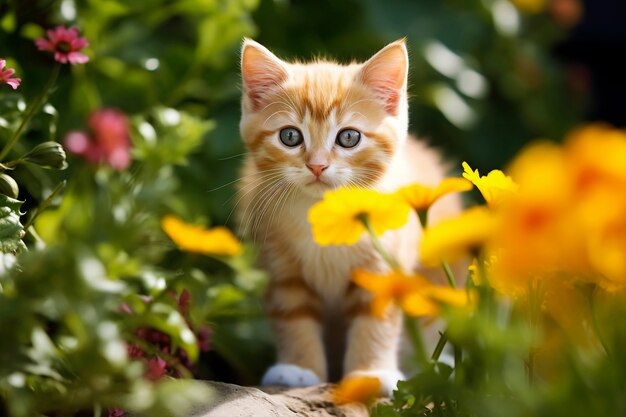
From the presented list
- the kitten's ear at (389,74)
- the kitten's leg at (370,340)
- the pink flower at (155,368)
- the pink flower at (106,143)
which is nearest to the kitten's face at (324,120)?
Result: the kitten's ear at (389,74)

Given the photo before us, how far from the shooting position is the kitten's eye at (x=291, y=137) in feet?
5.54

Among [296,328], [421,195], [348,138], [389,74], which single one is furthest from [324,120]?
[421,195]

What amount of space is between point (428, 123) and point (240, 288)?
5.25 feet

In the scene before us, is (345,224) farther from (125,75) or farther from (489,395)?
(125,75)

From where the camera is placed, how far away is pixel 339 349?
1923 millimetres

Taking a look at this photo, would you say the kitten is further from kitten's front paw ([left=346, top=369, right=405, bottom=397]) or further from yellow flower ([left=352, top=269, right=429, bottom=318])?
yellow flower ([left=352, top=269, right=429, bottom=318])

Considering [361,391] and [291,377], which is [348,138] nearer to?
[291,377]

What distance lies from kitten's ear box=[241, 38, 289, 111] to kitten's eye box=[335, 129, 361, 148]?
175mm

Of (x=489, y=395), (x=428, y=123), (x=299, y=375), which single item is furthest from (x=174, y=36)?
(x=489, y=395)

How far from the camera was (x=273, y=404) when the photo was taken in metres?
1.34

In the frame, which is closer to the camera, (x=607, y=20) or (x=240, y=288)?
(x=240, y=288)

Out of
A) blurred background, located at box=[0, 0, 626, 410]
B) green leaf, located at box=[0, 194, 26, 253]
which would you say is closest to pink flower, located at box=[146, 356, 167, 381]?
blurred background, located at box=[0, 0, 626, 410]

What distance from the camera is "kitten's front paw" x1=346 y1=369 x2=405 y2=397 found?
1596 millimetres

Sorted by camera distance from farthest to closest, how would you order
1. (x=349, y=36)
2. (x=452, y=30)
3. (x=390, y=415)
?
(x=452, y=30)
(x=349, y=36)
(x=390, y=415)
